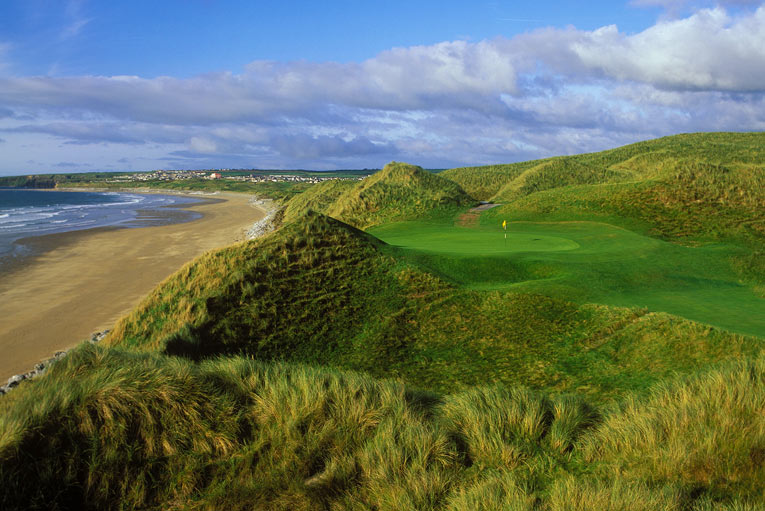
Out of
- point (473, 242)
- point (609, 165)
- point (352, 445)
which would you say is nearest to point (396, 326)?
point (352, 445)

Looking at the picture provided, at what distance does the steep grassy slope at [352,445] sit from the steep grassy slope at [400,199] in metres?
34.2

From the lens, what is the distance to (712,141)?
73688 mm

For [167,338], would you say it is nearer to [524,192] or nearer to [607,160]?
[524,192]

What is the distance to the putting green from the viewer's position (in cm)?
2080

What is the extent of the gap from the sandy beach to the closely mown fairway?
14785 millimetres

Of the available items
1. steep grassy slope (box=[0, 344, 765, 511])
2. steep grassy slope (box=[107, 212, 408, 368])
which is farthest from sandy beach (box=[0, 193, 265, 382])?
steep grassy slope (box=[0, 344, 765, 511])

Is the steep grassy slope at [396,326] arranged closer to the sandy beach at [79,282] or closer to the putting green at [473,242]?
the putting green at [473,242]

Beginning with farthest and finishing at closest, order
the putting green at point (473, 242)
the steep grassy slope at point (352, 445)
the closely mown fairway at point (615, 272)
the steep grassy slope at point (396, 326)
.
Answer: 1. the putting green at point (473, 242)
2. the closely mown fairway at point (615, 272)
3. the steep grassy slope at point (396, 326)
4. the steep grassy slope at point (352, 445)

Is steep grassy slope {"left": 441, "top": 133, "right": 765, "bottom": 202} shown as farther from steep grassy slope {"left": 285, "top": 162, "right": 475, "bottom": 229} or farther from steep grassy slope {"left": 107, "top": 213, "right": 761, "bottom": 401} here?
steep grassy slope {"left": 107, "top": 213, "right": 761, "bottom": 401}

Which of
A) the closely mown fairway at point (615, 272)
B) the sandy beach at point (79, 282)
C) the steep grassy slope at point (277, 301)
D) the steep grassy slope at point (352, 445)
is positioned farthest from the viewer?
the sandy beach at point (79, 282)

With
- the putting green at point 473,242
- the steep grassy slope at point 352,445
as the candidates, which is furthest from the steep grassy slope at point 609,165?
the steep grassy slope at point 352,445

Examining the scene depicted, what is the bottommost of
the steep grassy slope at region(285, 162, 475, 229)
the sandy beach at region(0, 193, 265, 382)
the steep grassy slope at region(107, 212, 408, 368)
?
the sandy beach at region(0, 193, 265, 382)

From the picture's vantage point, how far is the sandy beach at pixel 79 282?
18.8 m

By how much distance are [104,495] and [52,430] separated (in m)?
0.73
